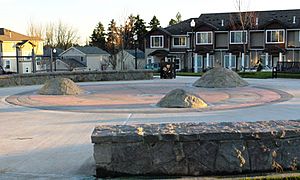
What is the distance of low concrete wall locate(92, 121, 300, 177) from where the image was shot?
545cm

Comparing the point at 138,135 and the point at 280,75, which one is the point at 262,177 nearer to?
the point at 138,135

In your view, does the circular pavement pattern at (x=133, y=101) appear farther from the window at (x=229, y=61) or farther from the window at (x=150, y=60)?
the window at (x=150, y=60)

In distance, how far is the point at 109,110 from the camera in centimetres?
1237

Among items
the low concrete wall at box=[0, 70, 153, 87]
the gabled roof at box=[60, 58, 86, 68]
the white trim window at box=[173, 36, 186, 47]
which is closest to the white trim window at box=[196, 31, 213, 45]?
the white trim window at box=[173, 36, 186, 47]

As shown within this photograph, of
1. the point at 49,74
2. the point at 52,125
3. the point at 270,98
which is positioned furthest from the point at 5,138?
the point at 49,74

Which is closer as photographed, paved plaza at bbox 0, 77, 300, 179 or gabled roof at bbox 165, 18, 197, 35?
paved plaza at bbox 0, 77, 300, 179

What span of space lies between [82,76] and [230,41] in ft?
103

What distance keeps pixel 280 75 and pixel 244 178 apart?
81.9 ft

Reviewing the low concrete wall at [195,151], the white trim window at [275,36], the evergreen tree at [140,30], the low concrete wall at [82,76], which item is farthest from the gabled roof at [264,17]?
the low concrete wall at [195,151]

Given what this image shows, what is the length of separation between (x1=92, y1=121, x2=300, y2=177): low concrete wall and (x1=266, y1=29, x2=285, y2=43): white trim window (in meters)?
48.0

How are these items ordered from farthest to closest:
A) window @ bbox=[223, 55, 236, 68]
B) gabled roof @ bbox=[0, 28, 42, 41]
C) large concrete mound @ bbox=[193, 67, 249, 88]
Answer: gabled roof @ bbox=[0, 28, 42, 41], window @ bbox=[223, 55, 236, 68], large concrete mound @ bbox=[193, 67, 249, 88]

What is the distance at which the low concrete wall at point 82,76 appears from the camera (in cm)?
2384

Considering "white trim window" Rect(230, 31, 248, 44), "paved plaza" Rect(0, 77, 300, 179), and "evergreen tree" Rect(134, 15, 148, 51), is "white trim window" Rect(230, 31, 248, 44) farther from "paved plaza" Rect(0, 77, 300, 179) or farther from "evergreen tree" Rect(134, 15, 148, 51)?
"paved plaza" Rect(0, 77, 300, 179)

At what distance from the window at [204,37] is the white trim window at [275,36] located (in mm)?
7794
